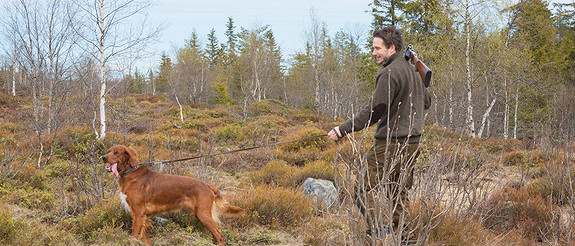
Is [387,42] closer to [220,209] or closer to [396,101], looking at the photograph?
[396,101]

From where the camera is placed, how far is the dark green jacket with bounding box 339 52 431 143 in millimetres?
2732

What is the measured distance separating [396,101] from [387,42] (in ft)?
1.63

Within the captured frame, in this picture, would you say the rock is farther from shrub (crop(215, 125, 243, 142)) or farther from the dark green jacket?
shrub (crop(215, 125, 243, 142))

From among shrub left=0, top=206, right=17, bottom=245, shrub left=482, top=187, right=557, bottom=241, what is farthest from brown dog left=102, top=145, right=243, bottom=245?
shrub left=482, top=187, right=557, bottom=241

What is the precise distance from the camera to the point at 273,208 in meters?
4.02

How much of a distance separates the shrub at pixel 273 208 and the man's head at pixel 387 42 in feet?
6.83

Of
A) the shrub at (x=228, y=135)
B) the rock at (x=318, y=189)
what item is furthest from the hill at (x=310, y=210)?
the shrub at (x=228, y=135)

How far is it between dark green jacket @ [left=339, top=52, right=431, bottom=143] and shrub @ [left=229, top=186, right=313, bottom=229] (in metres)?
1.57

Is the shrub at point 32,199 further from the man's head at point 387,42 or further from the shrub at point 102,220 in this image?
the man's head at point 387,42

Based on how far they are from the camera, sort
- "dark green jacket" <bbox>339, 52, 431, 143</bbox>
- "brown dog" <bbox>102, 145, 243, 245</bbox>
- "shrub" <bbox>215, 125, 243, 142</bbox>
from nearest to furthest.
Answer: "dark green jacket" <bbox>339, 52, 431, 143</bbox> < "brown dog" <bbox>102, 145, 243, 245</bbox> < "shrub" <bbox>215, 125, 243, 142</bbox>

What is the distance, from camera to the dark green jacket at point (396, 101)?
2.73 m

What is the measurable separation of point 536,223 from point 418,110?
2840 millimetres

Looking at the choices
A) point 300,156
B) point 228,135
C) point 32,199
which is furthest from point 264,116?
point 32,199

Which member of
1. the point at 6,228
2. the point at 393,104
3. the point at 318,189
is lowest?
the point at 318,189
